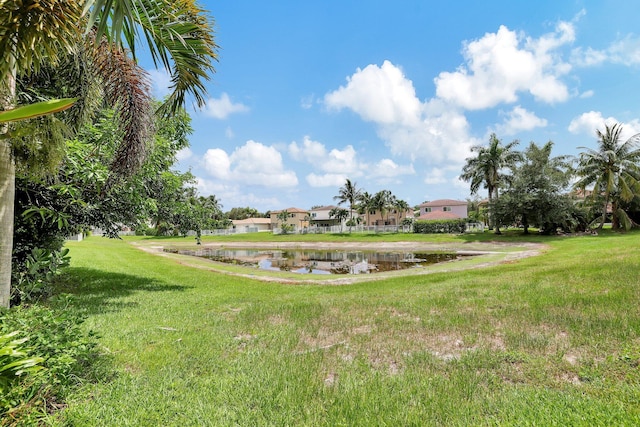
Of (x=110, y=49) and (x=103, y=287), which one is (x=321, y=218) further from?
(x=110, y=49)

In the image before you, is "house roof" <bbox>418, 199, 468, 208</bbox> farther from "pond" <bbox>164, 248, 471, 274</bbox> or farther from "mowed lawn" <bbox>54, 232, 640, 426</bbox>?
"mowed lawn" <bbox>54, 232, 640, 426</bbox>

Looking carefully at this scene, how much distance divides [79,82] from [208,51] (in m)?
2.32

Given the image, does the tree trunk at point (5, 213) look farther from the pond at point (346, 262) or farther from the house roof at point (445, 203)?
the house roof at point (445, 203)

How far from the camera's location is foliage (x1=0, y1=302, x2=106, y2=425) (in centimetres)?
252

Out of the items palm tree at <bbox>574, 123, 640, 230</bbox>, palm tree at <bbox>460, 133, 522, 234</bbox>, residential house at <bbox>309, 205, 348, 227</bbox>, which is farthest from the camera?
residential house at <bbox>309, 205, 348, 227</bbox>

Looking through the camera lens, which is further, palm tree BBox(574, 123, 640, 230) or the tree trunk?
palm tree BBox(574, 123, 640, 230)

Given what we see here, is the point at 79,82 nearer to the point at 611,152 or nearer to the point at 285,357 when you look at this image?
the point at 285,357

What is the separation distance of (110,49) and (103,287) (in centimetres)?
858

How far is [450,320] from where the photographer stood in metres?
5.56

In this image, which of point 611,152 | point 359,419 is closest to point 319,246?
point 611,152

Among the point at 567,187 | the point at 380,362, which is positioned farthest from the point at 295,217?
the point at 380,362

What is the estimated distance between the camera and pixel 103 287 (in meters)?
9.71

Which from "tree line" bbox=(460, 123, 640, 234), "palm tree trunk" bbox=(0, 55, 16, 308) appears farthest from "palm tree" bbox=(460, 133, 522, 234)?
"palm tree trunk" bbox=(0, 55, 16, 308)

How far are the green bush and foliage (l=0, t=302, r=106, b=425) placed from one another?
1884 inches
